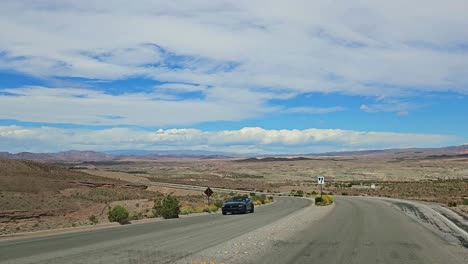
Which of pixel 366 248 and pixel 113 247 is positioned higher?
pixel 366 248

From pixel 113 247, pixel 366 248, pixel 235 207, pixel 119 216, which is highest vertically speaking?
pixel 366 248

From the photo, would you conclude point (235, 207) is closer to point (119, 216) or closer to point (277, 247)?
point (119, 216)

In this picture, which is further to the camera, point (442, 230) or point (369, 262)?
point (442, 230)

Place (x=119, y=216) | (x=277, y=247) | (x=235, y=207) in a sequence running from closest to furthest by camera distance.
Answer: (x=277, y=247) < (x=119, y=216) < (x=235, y=207)

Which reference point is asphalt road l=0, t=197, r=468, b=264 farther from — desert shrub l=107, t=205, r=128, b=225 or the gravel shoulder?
desert shrub l=107, t=205, r=128, b=225

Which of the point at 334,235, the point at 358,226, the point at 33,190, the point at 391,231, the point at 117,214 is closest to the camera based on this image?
the point at 334,235

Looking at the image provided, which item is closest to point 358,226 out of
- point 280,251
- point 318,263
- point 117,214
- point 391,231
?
point 391,231

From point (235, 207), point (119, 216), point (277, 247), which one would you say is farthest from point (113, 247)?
point (235, 207)

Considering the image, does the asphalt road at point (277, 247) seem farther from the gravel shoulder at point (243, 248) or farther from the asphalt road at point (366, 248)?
the gravel shoulder at point (243, 248)

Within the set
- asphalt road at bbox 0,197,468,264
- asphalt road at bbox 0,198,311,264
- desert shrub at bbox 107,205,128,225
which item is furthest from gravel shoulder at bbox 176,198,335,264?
desert shrub at bbox 107,205,128,225

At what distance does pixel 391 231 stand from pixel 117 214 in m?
16.0

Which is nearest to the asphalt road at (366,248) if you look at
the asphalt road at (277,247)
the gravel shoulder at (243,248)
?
the asphalt road at (277,247)

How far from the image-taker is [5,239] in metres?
19.4

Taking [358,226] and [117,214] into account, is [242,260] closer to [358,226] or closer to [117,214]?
[358,226]
